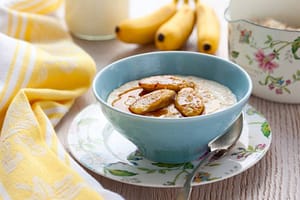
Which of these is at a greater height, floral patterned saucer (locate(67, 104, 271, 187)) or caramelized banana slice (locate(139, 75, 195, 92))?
caramelized banana slice (locate(139, 75, 195, 92))

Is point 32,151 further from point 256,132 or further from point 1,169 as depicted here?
point 256,132

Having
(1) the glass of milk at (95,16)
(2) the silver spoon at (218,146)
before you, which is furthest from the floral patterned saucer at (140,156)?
(1) the glass of milk at (95,16)

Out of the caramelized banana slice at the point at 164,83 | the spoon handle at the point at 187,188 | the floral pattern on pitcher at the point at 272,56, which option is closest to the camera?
the spoon handle at the point at 187,188

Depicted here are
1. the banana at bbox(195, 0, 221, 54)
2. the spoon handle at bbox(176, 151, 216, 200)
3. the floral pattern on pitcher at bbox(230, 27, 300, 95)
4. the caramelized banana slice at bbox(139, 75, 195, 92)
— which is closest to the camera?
the spoon handle at bbox(176, 151, 216, 200)

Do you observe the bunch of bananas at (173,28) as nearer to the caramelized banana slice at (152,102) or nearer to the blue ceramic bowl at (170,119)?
the blue ceramic bowl at (170,119)

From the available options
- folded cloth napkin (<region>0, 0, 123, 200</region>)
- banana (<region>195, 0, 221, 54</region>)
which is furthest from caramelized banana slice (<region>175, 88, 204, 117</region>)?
banana (<region>195, 0, 221, 54</region>)

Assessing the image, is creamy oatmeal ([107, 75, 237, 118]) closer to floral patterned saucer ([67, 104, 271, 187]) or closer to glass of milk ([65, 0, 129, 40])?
floral patterned saucer ([67, 104, 271, 187])

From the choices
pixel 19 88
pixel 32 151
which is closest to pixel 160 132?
pixel 32 151
